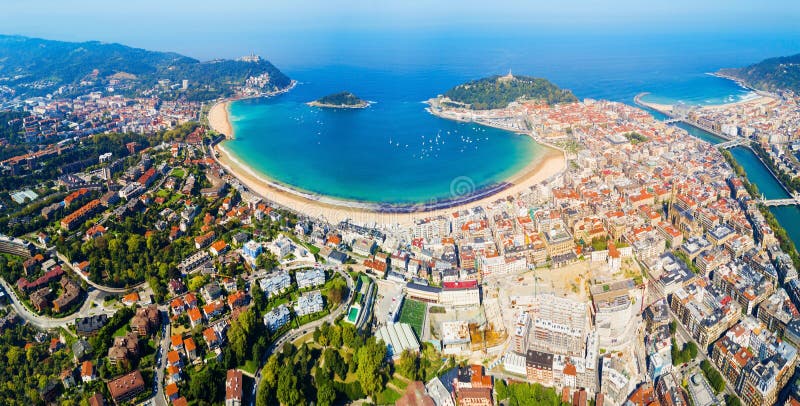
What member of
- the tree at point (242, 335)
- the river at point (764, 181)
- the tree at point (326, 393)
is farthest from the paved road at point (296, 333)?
the river at point (764, 181)

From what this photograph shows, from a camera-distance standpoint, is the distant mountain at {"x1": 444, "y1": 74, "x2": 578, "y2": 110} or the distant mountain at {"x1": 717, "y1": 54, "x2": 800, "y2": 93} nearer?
the distant mountain at {"x1": 444, "y1": 74, "x2": 578, "y2": 110}

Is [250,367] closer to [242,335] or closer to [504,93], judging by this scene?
[242,335]

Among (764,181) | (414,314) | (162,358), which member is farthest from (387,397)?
(764,181)

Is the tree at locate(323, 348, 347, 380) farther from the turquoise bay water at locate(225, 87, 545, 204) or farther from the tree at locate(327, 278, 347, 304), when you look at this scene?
the turquoise bay water at locate(225, 87, 545, 204)

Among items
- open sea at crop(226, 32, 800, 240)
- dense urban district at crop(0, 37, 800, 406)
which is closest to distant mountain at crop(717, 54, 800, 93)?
open sea at crop(226, 32, 800, 240)

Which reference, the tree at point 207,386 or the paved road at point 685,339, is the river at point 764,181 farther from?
the tree at point 207,386
